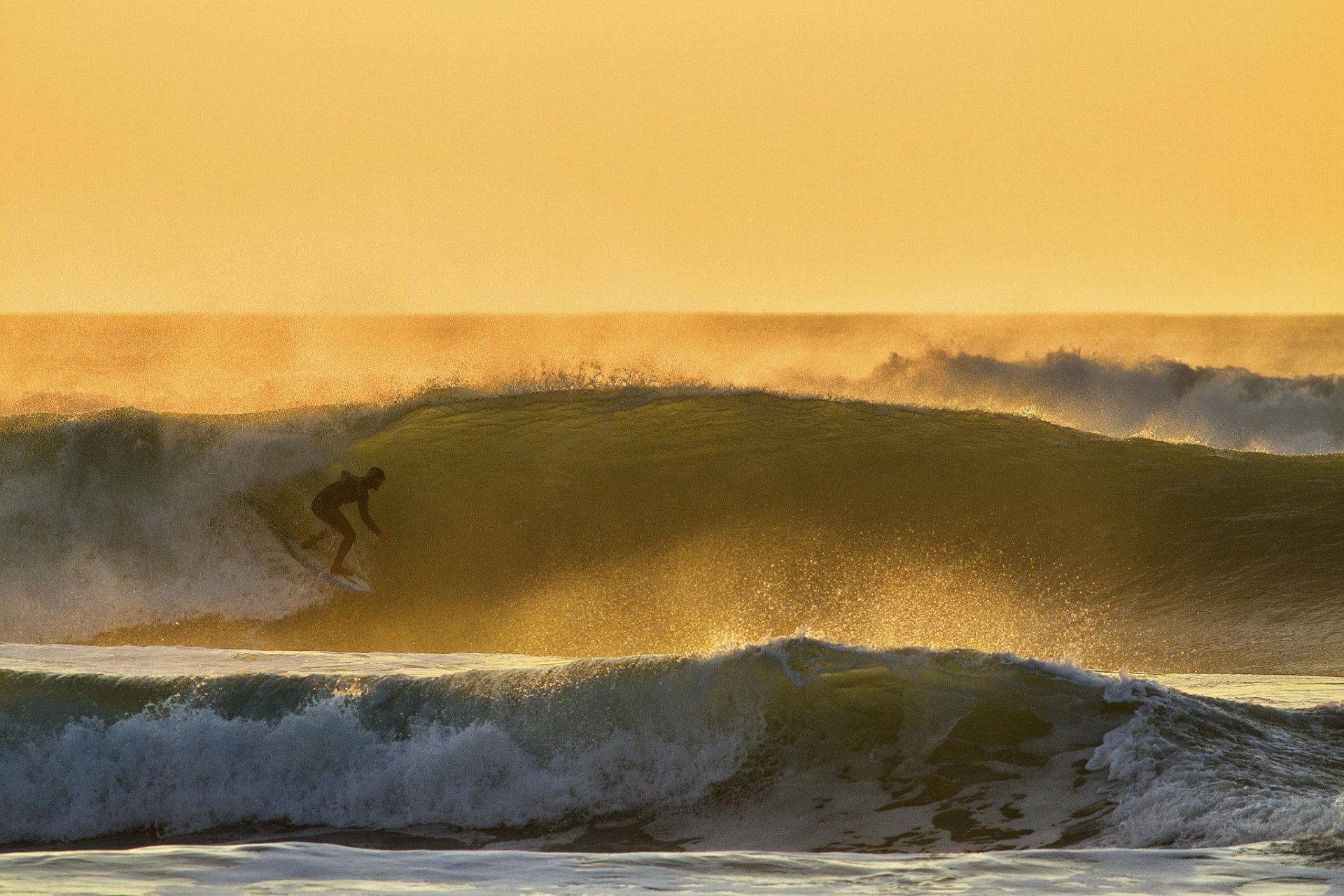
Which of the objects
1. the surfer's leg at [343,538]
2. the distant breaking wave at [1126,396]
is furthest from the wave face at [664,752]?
the distant breaking wave at [1126,396]

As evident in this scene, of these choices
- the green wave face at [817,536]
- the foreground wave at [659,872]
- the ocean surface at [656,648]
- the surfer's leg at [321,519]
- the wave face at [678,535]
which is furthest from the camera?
the surfer's leg at [321,519]

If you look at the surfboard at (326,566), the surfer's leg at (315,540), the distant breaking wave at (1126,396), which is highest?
the distant breaking wave at (1126,396)

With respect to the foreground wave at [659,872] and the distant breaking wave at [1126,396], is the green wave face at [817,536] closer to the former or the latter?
the foreground wave at [659,872]

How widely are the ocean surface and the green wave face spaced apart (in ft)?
0.17

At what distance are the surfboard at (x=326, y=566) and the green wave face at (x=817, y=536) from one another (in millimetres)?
163

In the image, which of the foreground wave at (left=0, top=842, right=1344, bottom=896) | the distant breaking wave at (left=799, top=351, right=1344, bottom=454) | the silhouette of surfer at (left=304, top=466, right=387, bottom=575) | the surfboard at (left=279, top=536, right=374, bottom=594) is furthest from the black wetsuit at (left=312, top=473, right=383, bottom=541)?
the distant breaking wave at (left=799, top=351, right=1344, bottom=454)

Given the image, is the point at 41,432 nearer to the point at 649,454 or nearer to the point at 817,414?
the point at 649,454

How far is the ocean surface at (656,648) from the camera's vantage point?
650cm

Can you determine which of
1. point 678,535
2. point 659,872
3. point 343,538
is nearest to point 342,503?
point 343,538

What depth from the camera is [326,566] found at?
14.0m

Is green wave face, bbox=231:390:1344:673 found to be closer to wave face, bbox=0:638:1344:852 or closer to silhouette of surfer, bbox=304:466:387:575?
silhouette of surfer, bbox=304:466:387:575

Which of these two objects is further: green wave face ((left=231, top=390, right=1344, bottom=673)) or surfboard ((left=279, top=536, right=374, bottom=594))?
surfboard ((left=279, top=536, right=374, bottom=594))

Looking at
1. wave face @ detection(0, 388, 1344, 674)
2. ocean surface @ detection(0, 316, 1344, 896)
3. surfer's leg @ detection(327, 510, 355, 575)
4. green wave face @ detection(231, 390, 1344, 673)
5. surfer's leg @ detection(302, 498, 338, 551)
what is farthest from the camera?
surfer's leg @ detection(327, 510, 355, 575)

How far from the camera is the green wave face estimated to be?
476 inches
